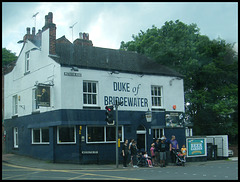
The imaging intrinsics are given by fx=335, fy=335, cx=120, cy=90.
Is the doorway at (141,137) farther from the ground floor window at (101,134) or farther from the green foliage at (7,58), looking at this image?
the green foliage at (7,58)

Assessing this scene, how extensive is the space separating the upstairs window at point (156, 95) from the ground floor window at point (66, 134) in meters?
7.32

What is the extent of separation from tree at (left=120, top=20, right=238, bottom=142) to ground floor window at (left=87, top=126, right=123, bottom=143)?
11.7 metres

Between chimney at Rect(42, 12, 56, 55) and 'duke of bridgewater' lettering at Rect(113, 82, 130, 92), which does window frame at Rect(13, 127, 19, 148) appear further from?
'duke of bridgewater' lettering at Rect(113, 82, 130, 92)

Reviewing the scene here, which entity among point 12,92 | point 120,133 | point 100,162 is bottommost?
point 100,162

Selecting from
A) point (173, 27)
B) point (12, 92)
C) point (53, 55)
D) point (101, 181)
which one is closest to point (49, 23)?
point (53, 55)

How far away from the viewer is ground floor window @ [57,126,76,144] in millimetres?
22078

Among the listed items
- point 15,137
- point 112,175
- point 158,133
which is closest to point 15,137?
point 15,137

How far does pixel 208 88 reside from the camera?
114 ft

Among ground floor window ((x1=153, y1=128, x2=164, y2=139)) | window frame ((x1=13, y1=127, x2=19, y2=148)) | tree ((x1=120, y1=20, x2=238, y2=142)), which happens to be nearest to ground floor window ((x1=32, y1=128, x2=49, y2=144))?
window frame ((x1=13, y1=127, x2=19, y2=148))

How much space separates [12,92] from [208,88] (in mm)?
19381

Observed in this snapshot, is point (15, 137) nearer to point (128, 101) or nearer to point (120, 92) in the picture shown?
point (120, 92)

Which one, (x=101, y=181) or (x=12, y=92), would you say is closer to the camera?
(x=101, y=181)

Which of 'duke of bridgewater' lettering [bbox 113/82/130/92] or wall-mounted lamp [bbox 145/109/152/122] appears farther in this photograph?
'duke of bridgewater' lettering [bbox 113/82/130/92]

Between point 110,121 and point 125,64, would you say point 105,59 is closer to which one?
point 125,64
